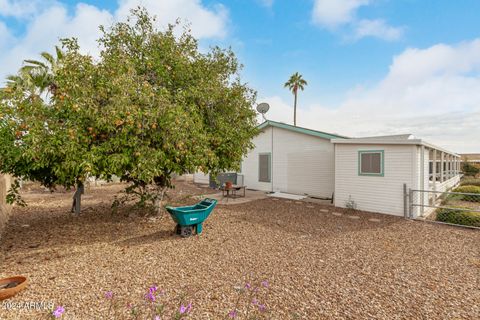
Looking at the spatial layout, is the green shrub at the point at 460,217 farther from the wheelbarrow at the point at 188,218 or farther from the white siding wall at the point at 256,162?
the white siding wall at the point at 256,162

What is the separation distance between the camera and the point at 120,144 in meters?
5.31

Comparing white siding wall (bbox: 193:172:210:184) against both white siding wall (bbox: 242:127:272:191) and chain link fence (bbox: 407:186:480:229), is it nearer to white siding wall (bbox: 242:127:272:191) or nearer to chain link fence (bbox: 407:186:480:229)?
white siding wall (bbox: 242:127:272:191)

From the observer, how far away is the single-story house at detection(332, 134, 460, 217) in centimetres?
853

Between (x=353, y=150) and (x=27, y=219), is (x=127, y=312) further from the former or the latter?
(x=353, y=150)

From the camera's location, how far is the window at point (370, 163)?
9159 mm

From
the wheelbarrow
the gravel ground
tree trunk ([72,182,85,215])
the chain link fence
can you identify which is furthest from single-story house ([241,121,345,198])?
tree trunk ([72,182,85,215])

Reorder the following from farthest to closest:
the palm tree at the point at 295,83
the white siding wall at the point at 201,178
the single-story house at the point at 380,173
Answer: the palm tree at the point at 295,83, the white siding wall at the point at 201,178, the single-story house at the point at 380,173

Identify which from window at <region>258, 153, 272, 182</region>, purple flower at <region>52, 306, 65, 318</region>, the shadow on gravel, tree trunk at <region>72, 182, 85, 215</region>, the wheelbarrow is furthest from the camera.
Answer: window at <region>258, 153, 272, 182</region>

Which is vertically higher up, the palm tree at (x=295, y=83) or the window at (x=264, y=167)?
the palm tree at (x=295, y=83)

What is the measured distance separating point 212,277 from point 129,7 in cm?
779

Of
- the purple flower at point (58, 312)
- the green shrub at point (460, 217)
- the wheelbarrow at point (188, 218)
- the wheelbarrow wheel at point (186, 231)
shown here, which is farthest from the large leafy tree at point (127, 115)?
the green shrub at point (460, 217)

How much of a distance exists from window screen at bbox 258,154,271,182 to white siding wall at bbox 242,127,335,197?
0.28m

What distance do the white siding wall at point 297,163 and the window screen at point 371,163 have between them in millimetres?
2416

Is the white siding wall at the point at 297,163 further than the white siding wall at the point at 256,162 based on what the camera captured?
No
